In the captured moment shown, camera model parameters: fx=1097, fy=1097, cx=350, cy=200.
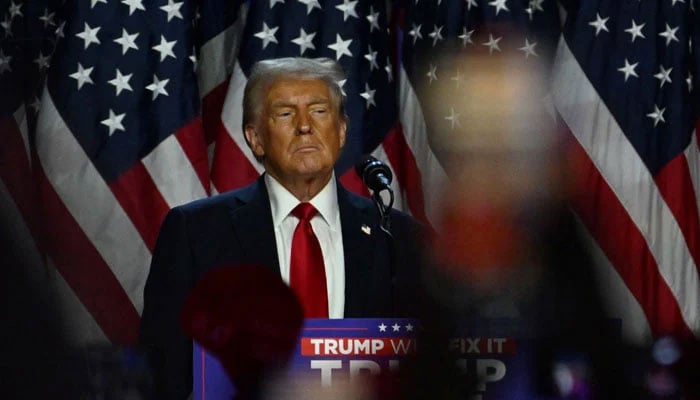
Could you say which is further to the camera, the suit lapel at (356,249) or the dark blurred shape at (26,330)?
the suit lapel at (356,249)

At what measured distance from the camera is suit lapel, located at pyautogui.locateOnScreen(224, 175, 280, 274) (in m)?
2.54

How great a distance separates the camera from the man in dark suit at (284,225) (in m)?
2.50

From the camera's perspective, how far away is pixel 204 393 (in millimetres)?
1610

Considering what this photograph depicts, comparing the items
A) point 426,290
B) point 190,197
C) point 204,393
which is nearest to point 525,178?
point 426,290

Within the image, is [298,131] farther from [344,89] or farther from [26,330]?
[26,330]

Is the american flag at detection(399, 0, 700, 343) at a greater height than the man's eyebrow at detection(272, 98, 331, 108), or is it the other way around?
the american flag at detection(399, 0, 700, 343)

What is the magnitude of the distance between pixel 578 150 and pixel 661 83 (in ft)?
1.40

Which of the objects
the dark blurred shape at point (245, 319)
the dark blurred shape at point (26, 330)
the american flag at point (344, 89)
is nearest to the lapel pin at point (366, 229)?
the dark blurred shape at point (245, 319)

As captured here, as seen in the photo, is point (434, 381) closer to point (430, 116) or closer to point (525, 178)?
point (525, 178)

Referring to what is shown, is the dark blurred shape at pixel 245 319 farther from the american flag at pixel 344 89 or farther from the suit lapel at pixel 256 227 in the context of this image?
the american flag at pixel 344 89

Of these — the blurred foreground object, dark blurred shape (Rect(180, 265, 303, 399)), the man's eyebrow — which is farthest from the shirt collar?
the blurred foreground object

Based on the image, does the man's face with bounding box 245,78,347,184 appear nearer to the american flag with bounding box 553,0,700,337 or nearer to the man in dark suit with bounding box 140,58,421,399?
the man in dark suit with bounding box 140,58,421,399

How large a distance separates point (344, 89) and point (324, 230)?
1508mm

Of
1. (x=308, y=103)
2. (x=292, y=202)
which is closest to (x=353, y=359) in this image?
(x=292, y=202)
